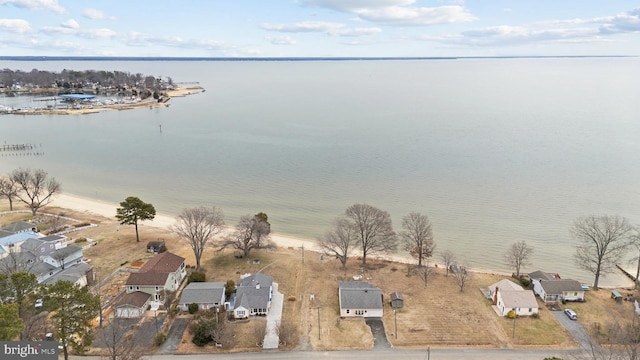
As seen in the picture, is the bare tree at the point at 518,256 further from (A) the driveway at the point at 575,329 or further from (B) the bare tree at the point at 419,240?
(B) the bare tree at the point at 419,240

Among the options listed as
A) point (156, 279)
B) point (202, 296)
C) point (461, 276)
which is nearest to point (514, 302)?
point (461, 276)

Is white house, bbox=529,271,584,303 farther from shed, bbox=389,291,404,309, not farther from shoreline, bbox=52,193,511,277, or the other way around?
shed, bbox=389,291,404,309

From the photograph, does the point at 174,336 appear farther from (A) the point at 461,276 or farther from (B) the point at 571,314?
(B) the point at 571,314

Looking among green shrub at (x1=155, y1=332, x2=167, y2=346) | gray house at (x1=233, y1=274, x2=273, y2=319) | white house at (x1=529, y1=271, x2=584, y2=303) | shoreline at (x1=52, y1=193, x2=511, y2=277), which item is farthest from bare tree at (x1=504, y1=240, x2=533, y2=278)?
green shrub at (x1=155, y1=332, x2=167, y2=346)

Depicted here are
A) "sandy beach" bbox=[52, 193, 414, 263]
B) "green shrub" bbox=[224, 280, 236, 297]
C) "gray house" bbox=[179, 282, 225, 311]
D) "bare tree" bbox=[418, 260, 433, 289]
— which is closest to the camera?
"gray house" bbox=[179, 282, 225, 311]

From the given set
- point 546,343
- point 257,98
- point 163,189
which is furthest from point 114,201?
point 257,98

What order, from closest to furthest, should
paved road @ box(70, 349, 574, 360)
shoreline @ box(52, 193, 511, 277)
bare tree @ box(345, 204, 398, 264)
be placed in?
paved road @ box(70, 349, 574, 360) → bare tree @ box(345, 204, 398, 264) → shoreline @ box(52, 193, 511, 277)

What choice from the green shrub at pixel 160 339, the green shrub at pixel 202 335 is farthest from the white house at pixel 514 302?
the green shrub at pixel 160 339
